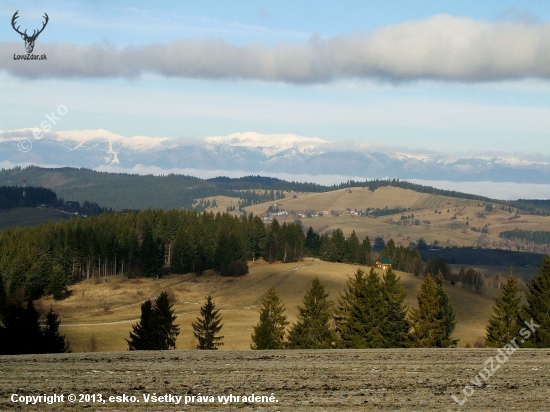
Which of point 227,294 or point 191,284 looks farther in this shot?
point 191,284

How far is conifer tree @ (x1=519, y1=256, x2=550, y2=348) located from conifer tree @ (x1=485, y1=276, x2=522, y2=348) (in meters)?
0.92

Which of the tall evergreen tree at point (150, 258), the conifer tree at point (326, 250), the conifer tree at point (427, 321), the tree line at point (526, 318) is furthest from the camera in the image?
the conifer tree at point (326, 250)

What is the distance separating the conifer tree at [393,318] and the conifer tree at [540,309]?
31.2 ft

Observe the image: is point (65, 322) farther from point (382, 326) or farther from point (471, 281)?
point (471, 281)

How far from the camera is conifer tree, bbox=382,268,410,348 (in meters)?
50.6

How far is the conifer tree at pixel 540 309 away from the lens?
48281 millimetres

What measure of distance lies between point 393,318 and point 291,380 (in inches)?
958

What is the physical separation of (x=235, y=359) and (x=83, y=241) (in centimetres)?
11485

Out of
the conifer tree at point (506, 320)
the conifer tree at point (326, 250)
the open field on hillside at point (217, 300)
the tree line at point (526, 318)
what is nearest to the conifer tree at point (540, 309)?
the tree line at point (526, 318)

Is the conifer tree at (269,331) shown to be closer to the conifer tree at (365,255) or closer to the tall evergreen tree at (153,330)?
the tall evergreen tree at (153,330)

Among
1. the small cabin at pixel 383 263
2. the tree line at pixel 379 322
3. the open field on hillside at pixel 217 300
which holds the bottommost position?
the open field on hillside at pixel 217 300

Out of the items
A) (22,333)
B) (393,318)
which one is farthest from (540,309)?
(22,333)

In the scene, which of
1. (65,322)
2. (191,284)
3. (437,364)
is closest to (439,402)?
(437,364)

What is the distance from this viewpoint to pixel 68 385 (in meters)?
27.0
